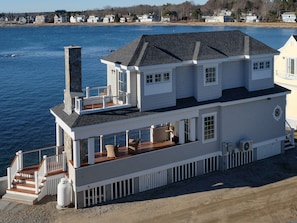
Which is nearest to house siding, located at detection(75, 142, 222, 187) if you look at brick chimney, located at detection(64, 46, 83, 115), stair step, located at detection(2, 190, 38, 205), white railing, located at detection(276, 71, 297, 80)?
stair step, located at detection(2, 190, 38, 205)

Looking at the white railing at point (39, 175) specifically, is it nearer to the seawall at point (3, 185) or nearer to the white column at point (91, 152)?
the seawall at point (3, 185)

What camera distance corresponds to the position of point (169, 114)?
1850 centimetres

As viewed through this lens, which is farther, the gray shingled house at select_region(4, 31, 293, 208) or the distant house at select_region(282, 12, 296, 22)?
the distant house at select_region(282, 12, 296, 22)

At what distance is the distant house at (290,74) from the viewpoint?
2834cm

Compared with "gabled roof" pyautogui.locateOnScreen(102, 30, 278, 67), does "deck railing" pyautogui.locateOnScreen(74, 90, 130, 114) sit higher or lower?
lower

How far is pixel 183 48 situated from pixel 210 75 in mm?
1694

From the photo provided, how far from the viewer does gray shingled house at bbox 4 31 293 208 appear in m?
17.2

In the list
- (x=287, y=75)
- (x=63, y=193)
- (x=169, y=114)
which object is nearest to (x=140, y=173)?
(x=169, y=114)

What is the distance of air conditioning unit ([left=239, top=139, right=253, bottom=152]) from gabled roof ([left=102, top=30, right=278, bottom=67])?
3.98 metres

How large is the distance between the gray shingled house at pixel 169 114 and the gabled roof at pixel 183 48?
1.9 inches

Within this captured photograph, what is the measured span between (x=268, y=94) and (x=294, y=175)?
13.1 ft

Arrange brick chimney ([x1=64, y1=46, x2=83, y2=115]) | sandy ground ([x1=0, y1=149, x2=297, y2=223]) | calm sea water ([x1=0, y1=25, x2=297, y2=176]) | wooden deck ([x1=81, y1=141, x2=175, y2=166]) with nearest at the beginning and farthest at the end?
sandy ground ([x1=0, y1=149, x2=297, y2=223])
brick chimney ([x1=64, y1=46, x2=83, y2=115])
wooden deck ([x1=81, y1=141, x2=175, y2=166])
calm sea water ([x1=0, y1=25, x2=297, y2=176])

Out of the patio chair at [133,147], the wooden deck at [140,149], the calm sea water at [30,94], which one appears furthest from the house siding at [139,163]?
the calm sea water at [30,94]

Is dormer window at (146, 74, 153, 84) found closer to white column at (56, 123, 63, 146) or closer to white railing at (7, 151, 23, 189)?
white column at (56, 123, 63, 146)
